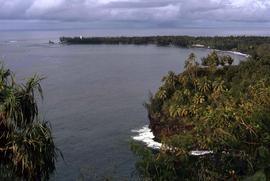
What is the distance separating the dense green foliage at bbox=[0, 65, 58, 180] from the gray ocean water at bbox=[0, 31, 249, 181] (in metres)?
1.76

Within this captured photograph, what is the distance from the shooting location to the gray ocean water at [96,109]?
52375 mm

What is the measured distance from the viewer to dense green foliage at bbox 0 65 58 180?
47.8 ft

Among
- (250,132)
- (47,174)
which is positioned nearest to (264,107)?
(250,132)

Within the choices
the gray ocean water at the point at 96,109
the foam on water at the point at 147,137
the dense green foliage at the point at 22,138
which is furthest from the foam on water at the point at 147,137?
the dense green foliage at the point at 22,138

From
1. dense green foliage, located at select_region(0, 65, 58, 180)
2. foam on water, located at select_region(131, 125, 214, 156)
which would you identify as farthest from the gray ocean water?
dense green foliage, located at select_region(0, 65, 58, 180)

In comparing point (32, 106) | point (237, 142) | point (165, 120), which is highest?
point (32, 106)

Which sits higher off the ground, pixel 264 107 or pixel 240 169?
pixel 264 107

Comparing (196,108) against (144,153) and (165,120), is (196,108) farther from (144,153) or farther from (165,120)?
(144,153)

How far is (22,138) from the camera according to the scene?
14.6 m

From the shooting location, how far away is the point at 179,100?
253 ft

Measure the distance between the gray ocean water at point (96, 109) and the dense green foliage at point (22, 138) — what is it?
1757 mm

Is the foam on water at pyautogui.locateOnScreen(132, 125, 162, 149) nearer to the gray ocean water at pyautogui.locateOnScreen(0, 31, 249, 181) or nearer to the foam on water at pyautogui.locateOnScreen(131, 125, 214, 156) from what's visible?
the foam on water at pyautogui.locateOnScreen(131, 125, 214, 156)

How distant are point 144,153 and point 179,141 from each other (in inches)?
57.7

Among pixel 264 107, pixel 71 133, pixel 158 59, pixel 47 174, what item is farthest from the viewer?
pixel 158 59
